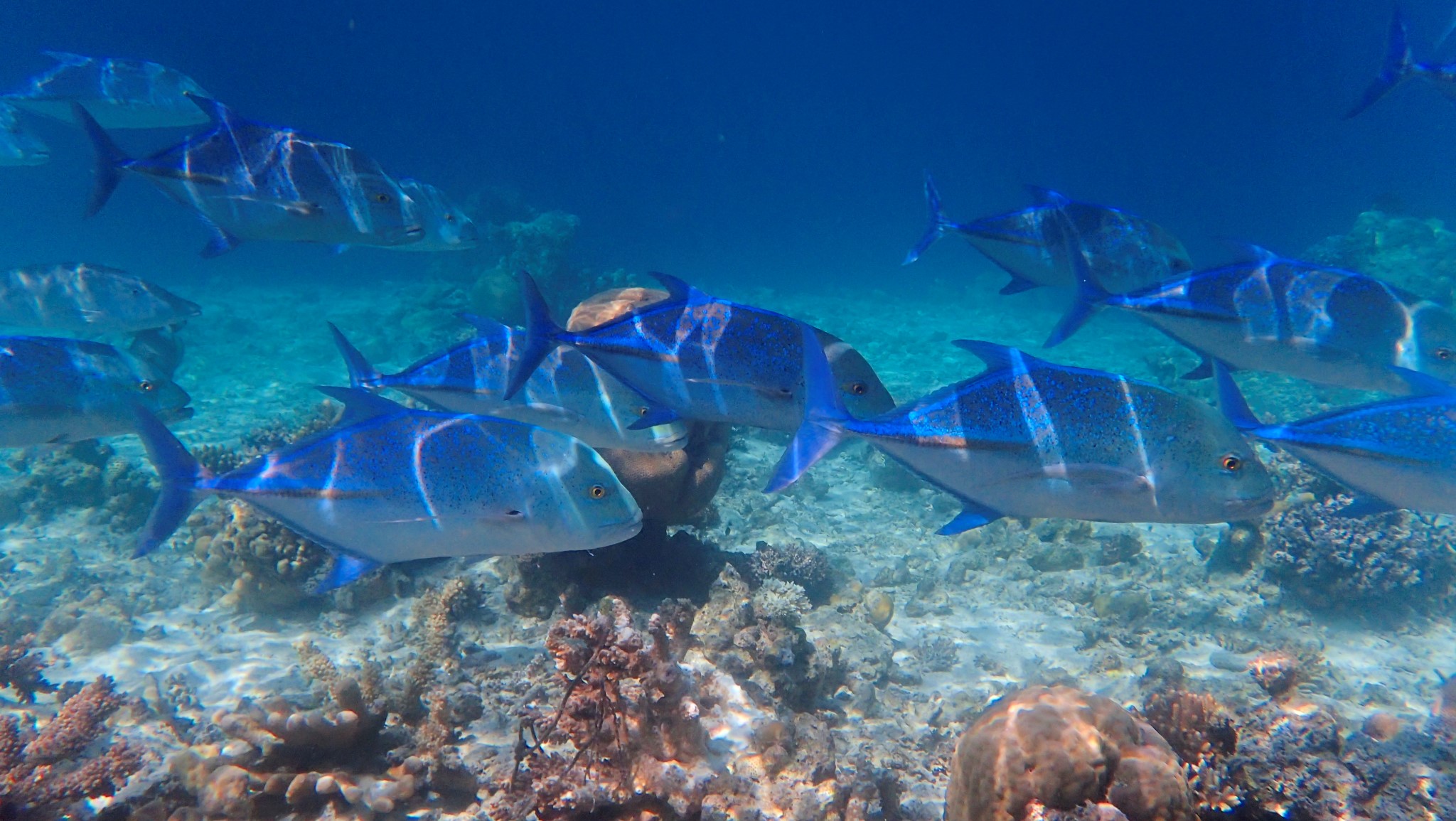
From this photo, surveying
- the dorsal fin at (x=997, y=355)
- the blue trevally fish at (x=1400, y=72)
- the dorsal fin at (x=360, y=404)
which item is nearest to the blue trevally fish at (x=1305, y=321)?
the dorsal fin at (x=997, y=355)

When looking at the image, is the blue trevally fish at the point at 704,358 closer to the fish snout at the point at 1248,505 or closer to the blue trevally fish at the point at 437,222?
the fish snout at the point at 1248,505

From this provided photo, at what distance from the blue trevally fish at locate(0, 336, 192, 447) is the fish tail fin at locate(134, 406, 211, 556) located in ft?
5.61

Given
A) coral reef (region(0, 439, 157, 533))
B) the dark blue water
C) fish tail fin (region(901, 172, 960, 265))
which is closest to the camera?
fish tail fin (region(901, 172, 960, 265))

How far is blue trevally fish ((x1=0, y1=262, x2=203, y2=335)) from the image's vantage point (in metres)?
6.48

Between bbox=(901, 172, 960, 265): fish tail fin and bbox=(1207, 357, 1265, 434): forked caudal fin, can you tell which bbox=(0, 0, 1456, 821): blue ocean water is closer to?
bbox=(1207, 357, 1265, 434): forked caudal fin

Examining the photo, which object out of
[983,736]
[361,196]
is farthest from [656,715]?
[361,196]

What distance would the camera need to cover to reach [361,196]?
4449 millimetres

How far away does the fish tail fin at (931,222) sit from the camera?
17.5 ft

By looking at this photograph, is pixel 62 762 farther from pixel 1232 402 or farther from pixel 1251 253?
pixel 1251 253

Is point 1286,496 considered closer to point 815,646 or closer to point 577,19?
point 815,646

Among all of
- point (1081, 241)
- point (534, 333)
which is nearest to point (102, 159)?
point (534, 333)

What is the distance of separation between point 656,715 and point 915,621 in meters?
3.56

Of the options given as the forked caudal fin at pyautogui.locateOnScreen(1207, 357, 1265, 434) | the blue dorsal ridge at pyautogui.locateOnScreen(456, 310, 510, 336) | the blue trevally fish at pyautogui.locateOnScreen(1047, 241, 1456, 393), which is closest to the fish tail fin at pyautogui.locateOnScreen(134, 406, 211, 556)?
the blue dorsal ridge at pyautogui.locateOnScreen(456, 310, 510, 336)

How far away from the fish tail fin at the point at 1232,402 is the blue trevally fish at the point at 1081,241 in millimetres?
1931
